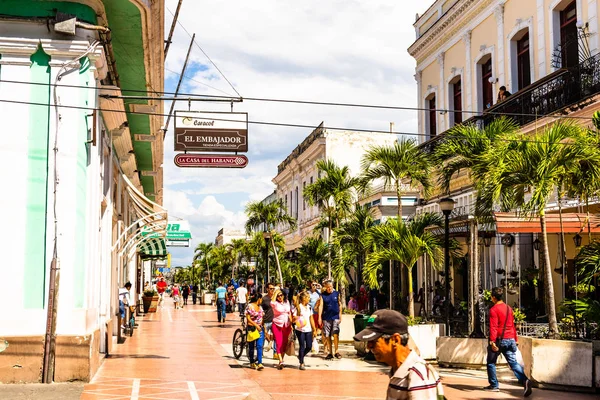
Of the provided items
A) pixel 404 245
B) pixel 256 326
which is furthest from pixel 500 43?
pixel 256 326

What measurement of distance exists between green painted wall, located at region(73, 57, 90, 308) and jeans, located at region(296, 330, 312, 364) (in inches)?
179

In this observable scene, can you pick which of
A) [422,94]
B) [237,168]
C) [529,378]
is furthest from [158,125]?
[422,94]

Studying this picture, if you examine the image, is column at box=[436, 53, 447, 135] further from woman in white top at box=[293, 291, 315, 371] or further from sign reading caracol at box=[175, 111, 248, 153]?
sign reading caracol at box=[175, 111, 248, 153]

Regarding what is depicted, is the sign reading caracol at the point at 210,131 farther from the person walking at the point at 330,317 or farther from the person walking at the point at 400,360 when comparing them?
the person walking at the point at 400,360

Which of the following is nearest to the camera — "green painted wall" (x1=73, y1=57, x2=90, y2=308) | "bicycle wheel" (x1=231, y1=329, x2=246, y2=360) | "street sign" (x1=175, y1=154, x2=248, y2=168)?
"green painted wall" (x1=73, y1=57, x2=90, y2=308)

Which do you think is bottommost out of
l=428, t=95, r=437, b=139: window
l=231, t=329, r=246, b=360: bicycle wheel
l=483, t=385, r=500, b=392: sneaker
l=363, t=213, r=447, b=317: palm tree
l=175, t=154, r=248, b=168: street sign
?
l=483, t=385, r=500, b=392: sneaker

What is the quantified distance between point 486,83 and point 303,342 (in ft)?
49.3

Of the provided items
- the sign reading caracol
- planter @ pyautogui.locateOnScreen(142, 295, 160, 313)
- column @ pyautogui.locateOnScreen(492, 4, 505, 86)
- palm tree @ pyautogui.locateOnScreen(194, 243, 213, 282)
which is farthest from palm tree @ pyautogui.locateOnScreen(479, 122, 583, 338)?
palm tree @ pyautogui.locateOnScreen(194, 243, 213, 282)

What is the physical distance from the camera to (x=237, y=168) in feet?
49.0

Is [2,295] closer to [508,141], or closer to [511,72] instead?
[508,141]

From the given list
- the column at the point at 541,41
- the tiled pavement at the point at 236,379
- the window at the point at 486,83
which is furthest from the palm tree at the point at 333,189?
the tiled pavement at the point at 236,379

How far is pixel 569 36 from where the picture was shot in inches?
825

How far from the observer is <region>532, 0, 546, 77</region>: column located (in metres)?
22.3

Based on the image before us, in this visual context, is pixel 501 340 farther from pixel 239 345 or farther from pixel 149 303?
pixel 149 303
